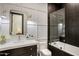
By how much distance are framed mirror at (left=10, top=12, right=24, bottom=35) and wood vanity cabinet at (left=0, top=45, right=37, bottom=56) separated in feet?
0.80

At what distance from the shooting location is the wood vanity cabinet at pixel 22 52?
1.38 metres

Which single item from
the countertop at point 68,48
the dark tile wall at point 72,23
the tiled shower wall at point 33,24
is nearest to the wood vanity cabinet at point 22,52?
the tiled shower wall at point 33,24

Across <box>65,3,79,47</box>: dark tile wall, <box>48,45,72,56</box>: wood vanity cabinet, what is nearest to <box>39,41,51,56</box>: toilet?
<box>48,45,72,56</box>: wood vanity cabinet

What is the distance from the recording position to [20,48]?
4.65 ft

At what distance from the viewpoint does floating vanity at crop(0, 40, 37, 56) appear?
1.35 metres

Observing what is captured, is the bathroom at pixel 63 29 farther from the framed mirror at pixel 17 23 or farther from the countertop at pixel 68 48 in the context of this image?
the framed mirror at pixel 17 23

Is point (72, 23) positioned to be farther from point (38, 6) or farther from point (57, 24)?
point (38, 6)

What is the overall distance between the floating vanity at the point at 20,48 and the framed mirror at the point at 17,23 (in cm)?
16

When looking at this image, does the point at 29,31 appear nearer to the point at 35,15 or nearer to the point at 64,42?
the point at 35,15

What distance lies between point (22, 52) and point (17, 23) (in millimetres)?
441

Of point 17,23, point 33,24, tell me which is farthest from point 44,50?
point 17,23

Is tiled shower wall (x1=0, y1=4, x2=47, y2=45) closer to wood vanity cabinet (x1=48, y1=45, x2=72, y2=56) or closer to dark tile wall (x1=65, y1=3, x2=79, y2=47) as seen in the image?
wood vanity cabinet (x1=48, y1=45, x2=72, y2=56)

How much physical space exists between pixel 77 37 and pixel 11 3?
110 cm

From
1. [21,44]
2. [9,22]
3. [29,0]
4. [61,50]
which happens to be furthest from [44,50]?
[29,0]
